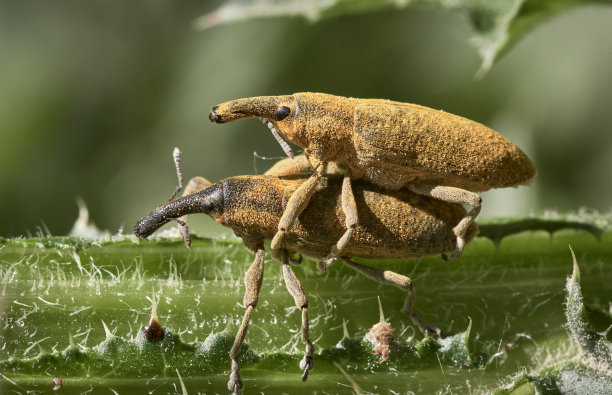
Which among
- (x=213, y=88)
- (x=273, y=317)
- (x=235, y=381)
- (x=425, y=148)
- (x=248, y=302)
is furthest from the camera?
(x=213, y=88)

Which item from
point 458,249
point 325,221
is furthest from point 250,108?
point 458,249

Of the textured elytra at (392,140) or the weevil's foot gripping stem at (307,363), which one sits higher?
the textured elytra at (392,140)

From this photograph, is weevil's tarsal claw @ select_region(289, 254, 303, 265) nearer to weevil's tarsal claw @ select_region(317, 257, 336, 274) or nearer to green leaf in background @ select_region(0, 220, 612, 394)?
green leaf in background @ select_region(0, 220, 612, 394)

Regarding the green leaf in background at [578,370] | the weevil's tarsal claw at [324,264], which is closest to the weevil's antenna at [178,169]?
the weevil's tarsal claw at [324,264]

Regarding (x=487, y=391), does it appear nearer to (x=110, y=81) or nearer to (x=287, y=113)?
(x=287, y=113)

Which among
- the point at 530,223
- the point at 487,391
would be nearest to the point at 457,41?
the point at 530,223

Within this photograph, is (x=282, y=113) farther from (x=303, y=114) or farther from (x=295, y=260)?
(x=295, y=260)

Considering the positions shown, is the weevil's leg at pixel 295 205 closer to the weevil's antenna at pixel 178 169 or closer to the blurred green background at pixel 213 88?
the weevil's antenna at pixel 178 169

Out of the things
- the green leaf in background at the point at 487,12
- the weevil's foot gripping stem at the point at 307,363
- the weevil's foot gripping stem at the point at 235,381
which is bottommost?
the weevil's foot gripping stem at the point at 235,381
